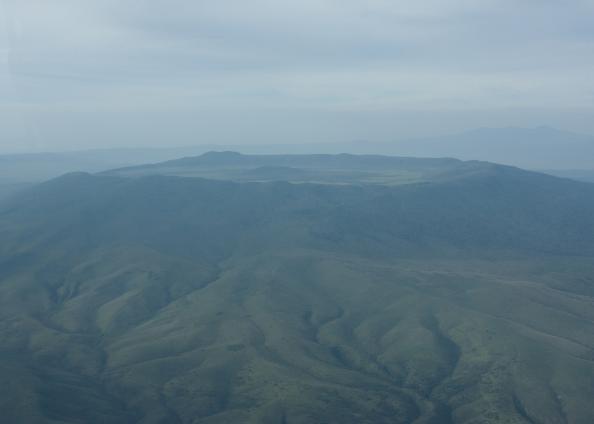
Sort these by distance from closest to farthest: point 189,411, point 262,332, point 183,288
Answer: point 189,411
point 262,332
point 183,288

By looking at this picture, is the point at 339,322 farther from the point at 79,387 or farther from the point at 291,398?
the point at 79,387

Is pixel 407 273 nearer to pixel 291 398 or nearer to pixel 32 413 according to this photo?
pixel 291 398

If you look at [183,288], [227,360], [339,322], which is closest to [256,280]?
[183,288]

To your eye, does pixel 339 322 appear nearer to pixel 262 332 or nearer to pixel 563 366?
pixel 262 332

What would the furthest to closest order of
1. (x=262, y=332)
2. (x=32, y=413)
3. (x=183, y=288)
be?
(x=183, y=288) < (x=262, y=332) < (x=32, y=413)

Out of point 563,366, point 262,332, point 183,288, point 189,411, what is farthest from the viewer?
point 183,288

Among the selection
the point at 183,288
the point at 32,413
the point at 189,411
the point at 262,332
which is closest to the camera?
the point at 32,413

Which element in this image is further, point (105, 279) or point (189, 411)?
point (105, 279)

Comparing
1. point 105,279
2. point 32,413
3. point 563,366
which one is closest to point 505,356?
point 563,366

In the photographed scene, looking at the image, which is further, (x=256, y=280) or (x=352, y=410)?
(x=256, y=280)
